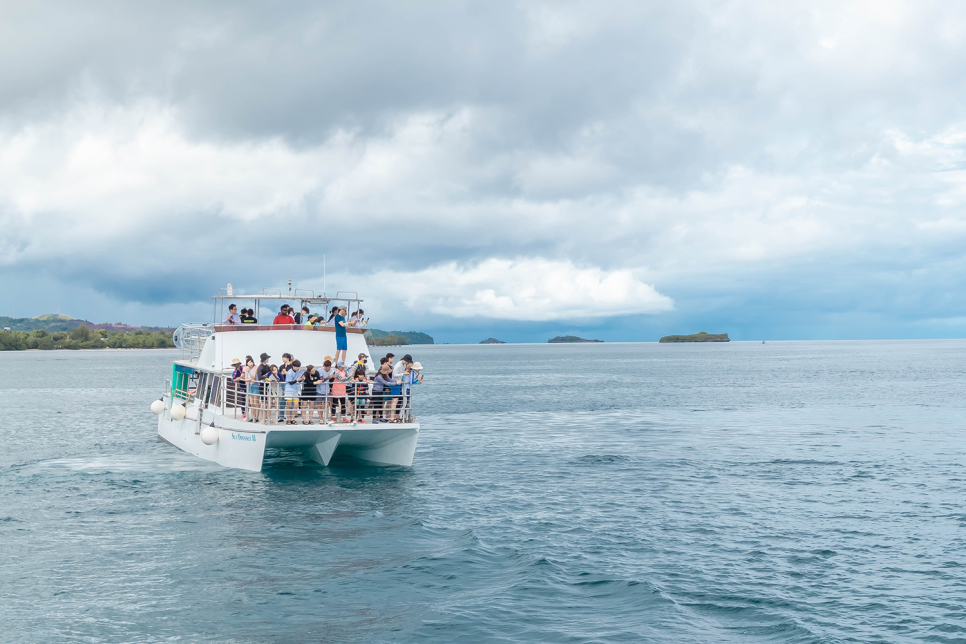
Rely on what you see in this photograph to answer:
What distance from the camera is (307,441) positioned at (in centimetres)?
2002

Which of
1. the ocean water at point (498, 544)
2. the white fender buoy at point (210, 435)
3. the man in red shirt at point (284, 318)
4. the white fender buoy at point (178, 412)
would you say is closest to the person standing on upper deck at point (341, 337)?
the man in red shirt at point (284, 318)

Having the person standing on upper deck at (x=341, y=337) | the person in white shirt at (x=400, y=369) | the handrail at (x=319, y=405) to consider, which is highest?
the person standing on upper deck at (x=341, y=337)

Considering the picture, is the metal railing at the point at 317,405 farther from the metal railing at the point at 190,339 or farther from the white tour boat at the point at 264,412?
the metal railing at the point at 190,339

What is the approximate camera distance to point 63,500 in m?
18.2

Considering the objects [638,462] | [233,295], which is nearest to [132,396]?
[233,295]

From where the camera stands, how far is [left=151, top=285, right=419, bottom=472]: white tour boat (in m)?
19.3

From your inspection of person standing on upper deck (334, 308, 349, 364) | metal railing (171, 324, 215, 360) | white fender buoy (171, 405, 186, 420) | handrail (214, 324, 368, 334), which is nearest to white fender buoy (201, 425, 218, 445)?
handrail (214, 324, 368, 334)

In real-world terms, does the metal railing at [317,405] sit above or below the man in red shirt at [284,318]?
below

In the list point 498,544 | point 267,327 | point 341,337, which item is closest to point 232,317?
point 267,327

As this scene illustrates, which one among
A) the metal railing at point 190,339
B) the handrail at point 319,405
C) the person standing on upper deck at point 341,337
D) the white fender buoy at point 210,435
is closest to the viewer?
the handrail at point 319,405

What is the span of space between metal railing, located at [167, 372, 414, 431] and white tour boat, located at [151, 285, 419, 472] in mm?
39

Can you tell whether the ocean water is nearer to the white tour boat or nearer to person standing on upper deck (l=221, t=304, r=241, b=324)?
the white tour boat

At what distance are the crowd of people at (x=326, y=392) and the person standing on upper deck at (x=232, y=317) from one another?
10.9ft

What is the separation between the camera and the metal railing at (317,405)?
19203mm
